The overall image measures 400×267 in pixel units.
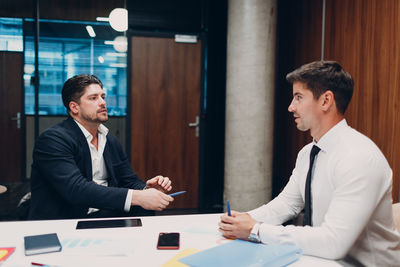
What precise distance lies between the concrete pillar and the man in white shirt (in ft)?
7.98

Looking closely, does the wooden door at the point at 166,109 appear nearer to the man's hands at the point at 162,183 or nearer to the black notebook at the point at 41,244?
the man's hands at the point at 162,183

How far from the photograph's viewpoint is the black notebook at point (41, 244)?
1.24 meters

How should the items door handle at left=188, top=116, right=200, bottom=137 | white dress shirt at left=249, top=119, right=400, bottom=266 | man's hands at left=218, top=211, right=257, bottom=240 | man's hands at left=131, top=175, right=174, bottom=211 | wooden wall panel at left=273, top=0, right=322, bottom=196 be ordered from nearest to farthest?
1. white dress shirt at left=249, top=119, right=400, bottom=266
2. man's hands at left=218, top=211, right=257, bottom=240
3. man's hands at left=131, top=175, right=174, bottom=211
4. wooden wall panel at left=273, top=0, right=322, bottom=196
5. door handle at left=188, top=116, right=200, bottom=137

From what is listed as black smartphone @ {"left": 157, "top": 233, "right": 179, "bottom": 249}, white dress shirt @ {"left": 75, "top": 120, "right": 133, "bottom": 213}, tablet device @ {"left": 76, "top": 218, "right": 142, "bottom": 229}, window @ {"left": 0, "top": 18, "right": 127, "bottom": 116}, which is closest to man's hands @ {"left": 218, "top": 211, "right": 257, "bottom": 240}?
black smartphone @ {"left": 157, "top": 233, "right": 179, "bottom": 249}

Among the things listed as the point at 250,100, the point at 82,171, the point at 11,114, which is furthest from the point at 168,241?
the point at 11,114

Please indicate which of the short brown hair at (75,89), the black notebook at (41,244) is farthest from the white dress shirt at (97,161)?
the black notebook at (41,244)

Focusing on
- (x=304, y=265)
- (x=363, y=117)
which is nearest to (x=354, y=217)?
(x=304, y=265)

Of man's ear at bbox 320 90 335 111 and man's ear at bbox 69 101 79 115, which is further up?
man's ear at bbox 320 90 335 111

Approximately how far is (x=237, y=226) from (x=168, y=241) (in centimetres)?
26

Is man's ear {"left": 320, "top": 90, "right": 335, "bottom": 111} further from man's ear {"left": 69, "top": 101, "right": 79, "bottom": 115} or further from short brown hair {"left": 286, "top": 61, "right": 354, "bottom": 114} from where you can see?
man's ear {"left": 69, "top": 101, "right": 79, "bottom": 115}

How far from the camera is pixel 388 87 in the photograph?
107 inches

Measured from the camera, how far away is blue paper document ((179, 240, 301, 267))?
3.76ft

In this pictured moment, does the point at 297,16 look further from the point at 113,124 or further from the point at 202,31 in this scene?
the point at 113,124

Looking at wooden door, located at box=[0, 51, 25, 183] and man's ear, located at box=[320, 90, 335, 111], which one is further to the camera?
wooden door, located at box=[0, 51, 25, 183]
